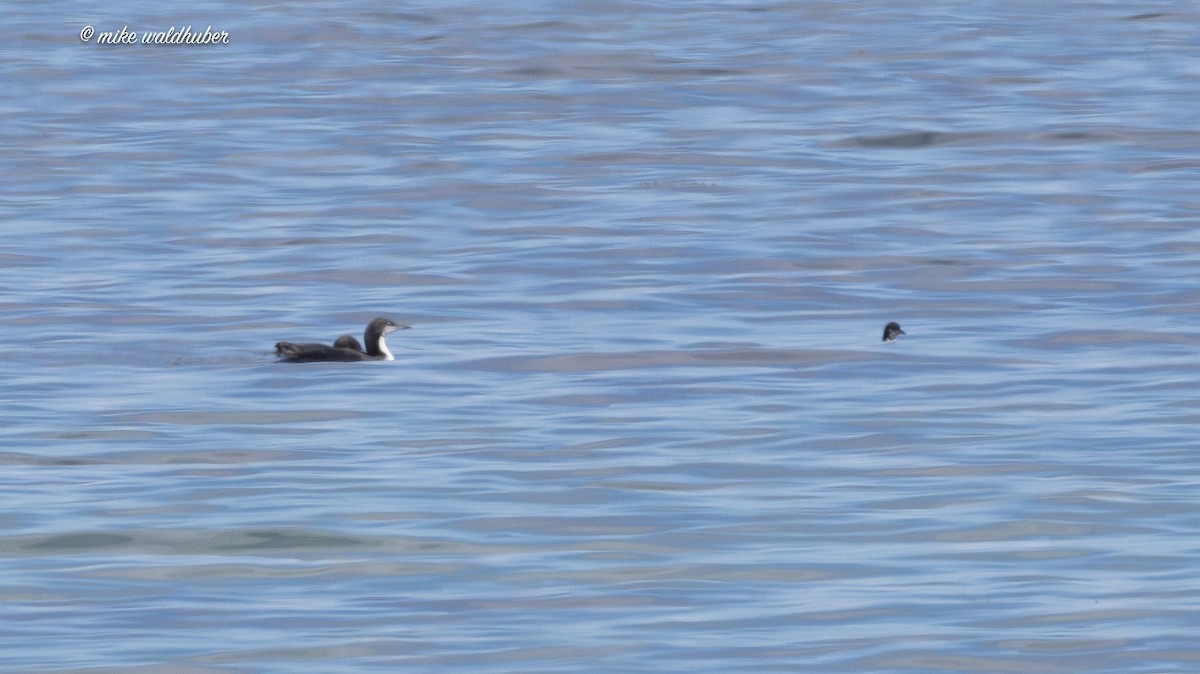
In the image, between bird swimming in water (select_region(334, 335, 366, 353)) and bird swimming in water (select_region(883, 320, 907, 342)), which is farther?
bird swimming in water (select_region(334, 335, 366, 353))

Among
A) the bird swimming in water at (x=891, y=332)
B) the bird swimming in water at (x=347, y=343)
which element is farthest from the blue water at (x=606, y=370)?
the bird swimming in water at (x=347, y=343)

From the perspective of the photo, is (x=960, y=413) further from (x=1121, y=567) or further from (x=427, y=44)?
(x=427, y=44)

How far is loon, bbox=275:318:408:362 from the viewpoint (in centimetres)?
1651

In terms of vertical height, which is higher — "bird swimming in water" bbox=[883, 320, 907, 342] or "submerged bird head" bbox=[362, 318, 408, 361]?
"submerged bird head" bbox=[362, 318, 408, 361]

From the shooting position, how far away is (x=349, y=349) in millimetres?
17000

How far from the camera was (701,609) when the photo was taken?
10.2m

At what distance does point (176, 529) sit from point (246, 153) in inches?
633

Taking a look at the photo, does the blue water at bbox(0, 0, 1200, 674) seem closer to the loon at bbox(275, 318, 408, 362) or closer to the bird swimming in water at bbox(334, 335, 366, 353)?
the loon at bbox(275, 318, 408, 362)

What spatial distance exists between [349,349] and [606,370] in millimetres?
1863

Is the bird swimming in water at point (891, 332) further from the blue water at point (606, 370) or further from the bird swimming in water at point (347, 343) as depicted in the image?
the bird swimming in water at point (347, 343)

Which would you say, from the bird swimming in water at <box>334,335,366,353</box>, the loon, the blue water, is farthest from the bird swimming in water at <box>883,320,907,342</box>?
the bird swimming in water at <box>334,335,366,353</box>

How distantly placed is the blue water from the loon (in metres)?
0.13

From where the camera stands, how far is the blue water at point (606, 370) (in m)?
10.2

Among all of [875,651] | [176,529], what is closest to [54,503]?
[176,529]
